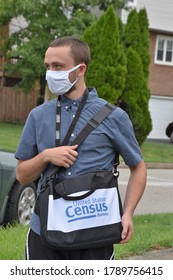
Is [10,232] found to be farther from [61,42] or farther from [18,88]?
[18,88]

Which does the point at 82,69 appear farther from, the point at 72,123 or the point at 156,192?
the point at 156,192

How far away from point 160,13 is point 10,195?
25.2 m

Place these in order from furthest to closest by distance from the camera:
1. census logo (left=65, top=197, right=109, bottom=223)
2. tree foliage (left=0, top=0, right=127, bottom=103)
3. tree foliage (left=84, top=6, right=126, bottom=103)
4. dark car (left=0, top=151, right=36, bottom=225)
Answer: tree foliage (left=0, top=0, right=127, bottom=103)
tree foliage (left=84, top=6, right=126, bottom=103)
dark car (left=0, top=151, right=36, bottom=225)
census logo (left=65, top=197, right=109, bottom=223)

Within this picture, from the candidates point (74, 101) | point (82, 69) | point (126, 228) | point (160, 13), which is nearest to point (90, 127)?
point (74, 101)

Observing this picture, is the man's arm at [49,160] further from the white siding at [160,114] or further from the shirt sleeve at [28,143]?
the white siding at [160,114]

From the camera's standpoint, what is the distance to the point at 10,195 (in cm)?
699

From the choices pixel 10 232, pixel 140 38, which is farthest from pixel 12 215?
pixel 140 38

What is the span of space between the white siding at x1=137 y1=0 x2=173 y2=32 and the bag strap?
27925 millimetres

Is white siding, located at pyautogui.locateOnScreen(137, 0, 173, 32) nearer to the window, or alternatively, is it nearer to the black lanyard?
the window

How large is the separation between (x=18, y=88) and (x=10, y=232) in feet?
72.6

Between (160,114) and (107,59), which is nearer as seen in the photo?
(107,59)

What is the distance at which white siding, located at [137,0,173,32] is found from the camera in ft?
98.8

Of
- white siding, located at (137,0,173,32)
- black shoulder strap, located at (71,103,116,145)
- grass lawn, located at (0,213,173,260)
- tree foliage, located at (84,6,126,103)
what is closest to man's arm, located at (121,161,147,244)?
black shoulder strap, located at (71,103,116,145)

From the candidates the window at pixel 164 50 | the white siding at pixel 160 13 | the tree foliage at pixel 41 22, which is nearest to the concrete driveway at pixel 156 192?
the tree foliage at pixel 41 22
